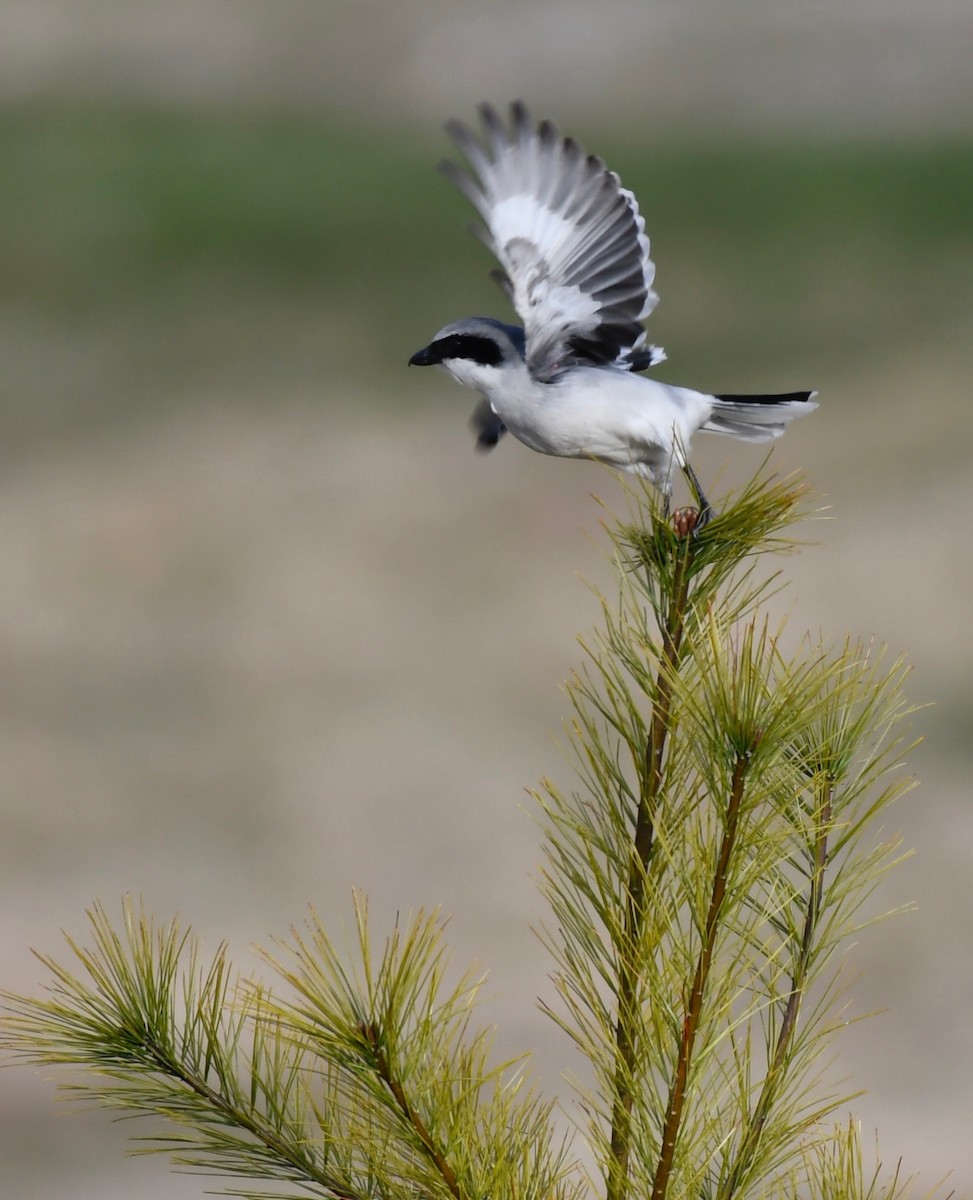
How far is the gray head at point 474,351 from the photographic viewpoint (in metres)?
1.36

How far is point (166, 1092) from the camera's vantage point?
1.03 metres

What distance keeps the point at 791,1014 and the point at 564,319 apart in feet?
2.10

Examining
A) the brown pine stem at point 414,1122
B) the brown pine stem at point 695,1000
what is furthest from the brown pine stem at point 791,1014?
the brown pine stem at point 414,1122

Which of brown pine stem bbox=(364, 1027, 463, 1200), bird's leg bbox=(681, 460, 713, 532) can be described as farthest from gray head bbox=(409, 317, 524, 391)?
brown pine stem bbox=(364, 1027, 463, 1200)

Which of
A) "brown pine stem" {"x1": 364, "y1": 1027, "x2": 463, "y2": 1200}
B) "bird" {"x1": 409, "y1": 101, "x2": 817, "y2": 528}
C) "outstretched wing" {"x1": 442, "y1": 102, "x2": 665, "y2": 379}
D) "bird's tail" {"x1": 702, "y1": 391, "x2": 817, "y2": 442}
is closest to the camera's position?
"brown pine stem" {"x1": 364, "y1": 1027, "x2": 463, "y2": 1200}

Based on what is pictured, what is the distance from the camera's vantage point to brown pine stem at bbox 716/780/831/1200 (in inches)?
39.9

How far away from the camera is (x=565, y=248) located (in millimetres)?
1426

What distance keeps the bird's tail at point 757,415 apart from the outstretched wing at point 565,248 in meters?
0.13

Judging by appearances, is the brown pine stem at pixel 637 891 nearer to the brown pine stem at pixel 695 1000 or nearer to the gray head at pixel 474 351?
the brown pine stem at pixel 695 1000

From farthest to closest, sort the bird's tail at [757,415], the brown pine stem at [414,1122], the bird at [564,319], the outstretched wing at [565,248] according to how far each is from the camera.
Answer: the bird's tail at [757,415]
the outstretched wing at [565,248]
the bird at [564,319]
the brown pine stem at [414,1122]

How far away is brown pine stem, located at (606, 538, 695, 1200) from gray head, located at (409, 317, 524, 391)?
0.38 meters

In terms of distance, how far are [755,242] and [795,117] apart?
67cm

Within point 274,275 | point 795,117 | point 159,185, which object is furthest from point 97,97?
point 795,117

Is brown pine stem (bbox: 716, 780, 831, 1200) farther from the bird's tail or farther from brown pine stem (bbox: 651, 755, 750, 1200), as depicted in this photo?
the bird's tail
